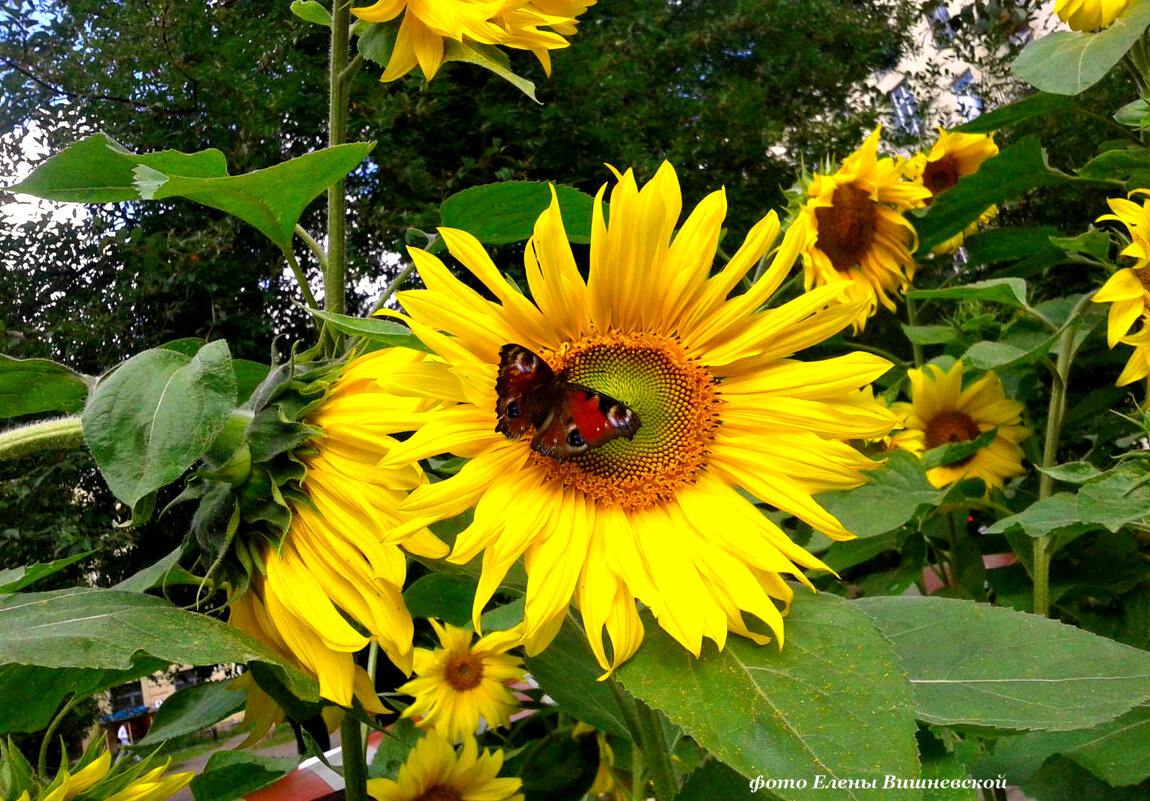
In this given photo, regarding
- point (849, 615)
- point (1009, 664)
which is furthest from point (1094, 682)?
point (849, 615)

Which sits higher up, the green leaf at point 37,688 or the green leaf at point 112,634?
the green leaf at point 112,634

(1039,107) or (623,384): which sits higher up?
(1039,107)

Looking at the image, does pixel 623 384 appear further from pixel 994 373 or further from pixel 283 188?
pixel 994 373

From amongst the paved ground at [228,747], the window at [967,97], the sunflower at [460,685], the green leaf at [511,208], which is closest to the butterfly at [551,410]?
the green leaf at [511,208]

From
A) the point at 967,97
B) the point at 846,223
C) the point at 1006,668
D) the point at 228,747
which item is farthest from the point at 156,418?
the point at 967,97

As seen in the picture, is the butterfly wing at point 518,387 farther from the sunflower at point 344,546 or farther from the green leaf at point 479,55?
the green leaf at point 479,55

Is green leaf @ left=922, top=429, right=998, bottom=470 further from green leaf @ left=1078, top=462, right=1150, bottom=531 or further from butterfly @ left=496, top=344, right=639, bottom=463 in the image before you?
butterfly @ left=496, top=344, right=639, bottom=463
